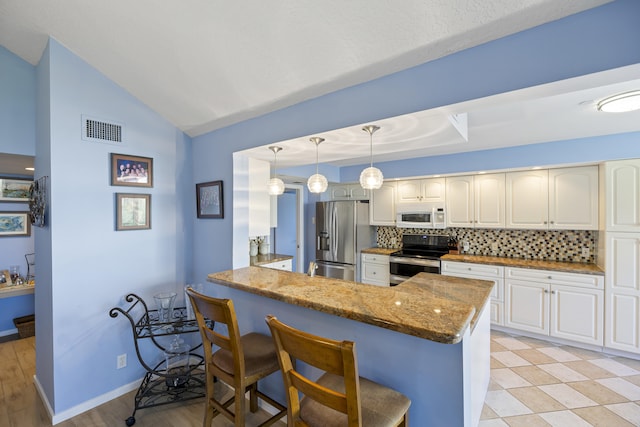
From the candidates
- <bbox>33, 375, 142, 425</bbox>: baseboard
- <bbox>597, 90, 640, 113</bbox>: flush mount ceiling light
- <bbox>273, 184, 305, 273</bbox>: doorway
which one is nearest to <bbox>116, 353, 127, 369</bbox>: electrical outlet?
<bbox>33, 375, 142, 425</bbox>: baseboard

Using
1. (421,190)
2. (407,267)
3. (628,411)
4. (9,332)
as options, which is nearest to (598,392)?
(628,411)

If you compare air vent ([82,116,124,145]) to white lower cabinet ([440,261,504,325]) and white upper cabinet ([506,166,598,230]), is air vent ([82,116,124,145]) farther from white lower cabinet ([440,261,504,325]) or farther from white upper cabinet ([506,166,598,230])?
white upper cabinet ([506,166,598,230])

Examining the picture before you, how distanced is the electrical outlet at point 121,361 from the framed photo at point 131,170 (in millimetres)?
1521

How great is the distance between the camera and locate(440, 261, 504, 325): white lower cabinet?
347cm

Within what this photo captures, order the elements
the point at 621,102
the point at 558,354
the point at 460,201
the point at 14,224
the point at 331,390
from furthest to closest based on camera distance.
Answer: the point at 460,201 < the point at 14,224 < the point at 558,354 < the point at 621,102 < the point at 331,390

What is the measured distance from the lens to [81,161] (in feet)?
7.41

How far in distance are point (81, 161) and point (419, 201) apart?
4004mm

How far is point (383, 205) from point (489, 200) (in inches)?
59.4

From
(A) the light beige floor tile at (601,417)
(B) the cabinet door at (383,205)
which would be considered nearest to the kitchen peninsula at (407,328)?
(A) the light beige floor tile at (601,417)

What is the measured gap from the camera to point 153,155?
2707 millimetres

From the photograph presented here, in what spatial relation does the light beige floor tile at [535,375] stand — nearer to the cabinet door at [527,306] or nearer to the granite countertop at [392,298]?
the cabinet door at [527,306]

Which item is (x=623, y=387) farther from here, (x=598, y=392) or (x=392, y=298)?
(x=392, y=298)

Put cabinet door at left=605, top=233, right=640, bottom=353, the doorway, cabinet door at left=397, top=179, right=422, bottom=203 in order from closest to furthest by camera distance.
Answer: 1. cabinet door at left=605, top=233, right=640, bottom=353
2. cabinet door at left=397, top=179, right=422, bottom=203
3. the doorway

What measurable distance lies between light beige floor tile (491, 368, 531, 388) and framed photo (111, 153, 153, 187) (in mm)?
3679
